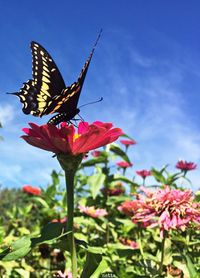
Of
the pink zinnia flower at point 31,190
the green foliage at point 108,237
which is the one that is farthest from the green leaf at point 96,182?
the pink zinnia flower at point 31,190

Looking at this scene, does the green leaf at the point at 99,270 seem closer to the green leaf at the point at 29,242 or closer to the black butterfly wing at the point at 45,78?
the green leaf at the point at 29,242

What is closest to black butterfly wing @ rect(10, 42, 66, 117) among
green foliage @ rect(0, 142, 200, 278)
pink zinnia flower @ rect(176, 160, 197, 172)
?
green foliage @ rect(0, 142, 200, 278)

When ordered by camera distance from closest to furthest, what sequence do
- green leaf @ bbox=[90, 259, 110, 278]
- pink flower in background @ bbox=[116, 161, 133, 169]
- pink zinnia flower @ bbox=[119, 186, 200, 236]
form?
green leaf @ bbox=[90, 259, 110, 278] → pink zinnia flower @ bbox=[119, 186, 200, 236] → pink flower in background @ bbox=[116, 161, 133, 169]

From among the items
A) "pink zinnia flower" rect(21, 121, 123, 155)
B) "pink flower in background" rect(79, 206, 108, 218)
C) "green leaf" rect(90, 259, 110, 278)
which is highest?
"pink zinnia flower" rect(21, 121, 123, 155)

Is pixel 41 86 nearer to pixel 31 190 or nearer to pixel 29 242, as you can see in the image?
pixel 29 242

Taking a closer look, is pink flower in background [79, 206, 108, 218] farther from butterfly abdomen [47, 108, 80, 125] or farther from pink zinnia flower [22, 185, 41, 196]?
pink zinnia flower [22, 185, 41, 196]

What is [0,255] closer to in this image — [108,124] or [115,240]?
[108,124]
